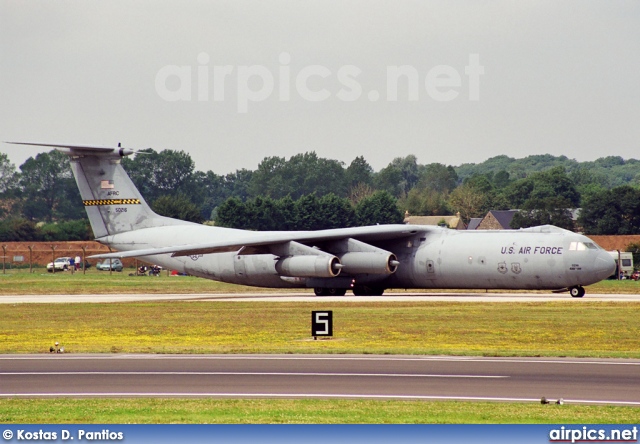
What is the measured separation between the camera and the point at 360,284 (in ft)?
153

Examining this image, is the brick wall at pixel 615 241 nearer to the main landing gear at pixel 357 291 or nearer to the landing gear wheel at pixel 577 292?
the main landing gear at pixel 357 291

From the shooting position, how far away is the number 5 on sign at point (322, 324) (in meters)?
26.3

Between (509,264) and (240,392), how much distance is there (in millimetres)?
26746

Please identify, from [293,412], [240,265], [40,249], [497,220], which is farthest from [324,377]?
[497,220]

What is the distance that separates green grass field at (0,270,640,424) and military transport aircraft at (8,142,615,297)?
234 cm

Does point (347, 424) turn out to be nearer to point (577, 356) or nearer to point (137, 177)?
point (577, 356)

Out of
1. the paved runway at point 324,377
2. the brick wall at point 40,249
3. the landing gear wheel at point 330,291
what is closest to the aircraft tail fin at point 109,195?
the landing gear wheel at point 330,291

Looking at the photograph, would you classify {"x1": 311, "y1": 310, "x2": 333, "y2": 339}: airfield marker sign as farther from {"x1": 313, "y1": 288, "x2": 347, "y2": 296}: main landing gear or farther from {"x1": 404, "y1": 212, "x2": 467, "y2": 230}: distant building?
{"x1": 404, "y1": 212, "x2": 467, "y2": 230}: distant building

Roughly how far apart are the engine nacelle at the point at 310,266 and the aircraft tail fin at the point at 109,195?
697cm

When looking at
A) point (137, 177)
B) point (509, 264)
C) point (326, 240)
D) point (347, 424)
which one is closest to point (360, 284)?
point (326, 240)

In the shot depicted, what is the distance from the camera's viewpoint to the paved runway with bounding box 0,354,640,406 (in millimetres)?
16734

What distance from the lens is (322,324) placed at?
26.5 meters

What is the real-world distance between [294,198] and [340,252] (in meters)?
93.2

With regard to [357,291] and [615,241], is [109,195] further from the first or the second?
[615,241]
